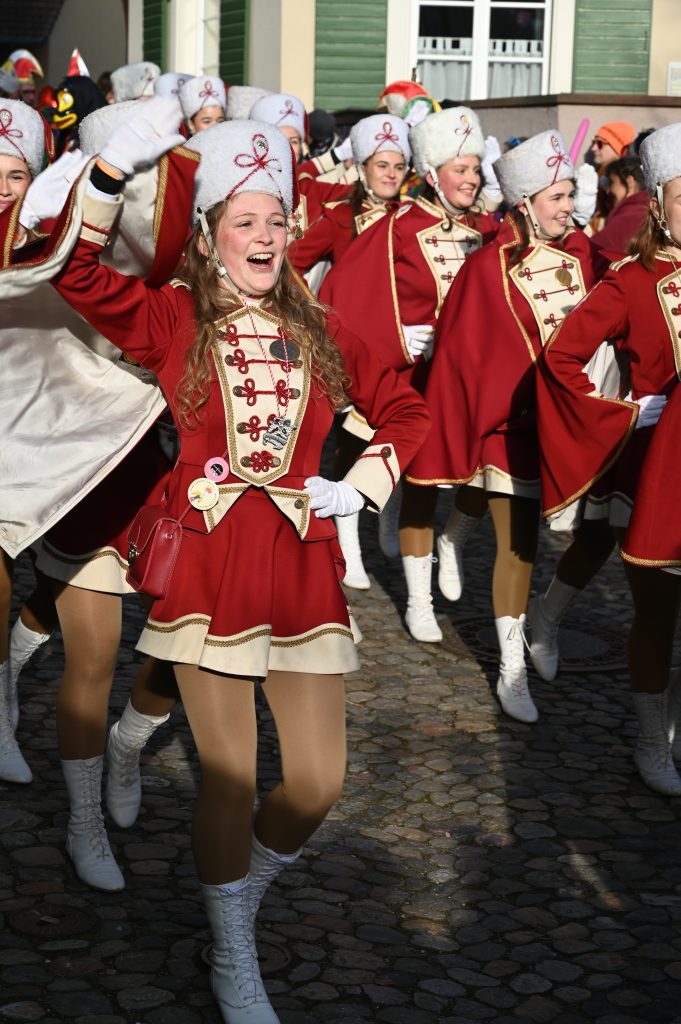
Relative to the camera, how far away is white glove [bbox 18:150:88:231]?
125 inches

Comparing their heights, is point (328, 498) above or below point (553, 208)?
below

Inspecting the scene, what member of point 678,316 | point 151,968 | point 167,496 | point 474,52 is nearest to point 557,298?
point 678,316

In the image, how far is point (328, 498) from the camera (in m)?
3.15

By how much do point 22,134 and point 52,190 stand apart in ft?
4.45

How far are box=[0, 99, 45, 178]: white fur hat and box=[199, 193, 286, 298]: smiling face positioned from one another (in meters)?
1.46

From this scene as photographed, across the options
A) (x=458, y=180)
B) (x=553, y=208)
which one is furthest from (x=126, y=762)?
(x=458, y=180)

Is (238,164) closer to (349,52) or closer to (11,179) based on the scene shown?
(11,179)

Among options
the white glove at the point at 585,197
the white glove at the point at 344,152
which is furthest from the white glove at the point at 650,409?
the white glove at the point at 344,152

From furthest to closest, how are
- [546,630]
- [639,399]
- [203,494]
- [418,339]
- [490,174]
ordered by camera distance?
[490,174] → [418,339] → [546,630] → [639,399] → [203,494]

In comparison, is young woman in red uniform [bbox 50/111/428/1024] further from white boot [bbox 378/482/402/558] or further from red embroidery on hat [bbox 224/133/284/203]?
white boot [bbox 378/482/402/558]

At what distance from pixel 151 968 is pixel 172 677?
2.51ft

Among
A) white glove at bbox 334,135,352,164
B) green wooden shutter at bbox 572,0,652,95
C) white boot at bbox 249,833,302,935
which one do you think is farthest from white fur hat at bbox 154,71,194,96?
white boot at bbox 249,833,302,935

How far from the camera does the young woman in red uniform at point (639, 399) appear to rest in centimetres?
442

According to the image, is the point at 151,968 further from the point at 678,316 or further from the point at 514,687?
the point at 678,316
